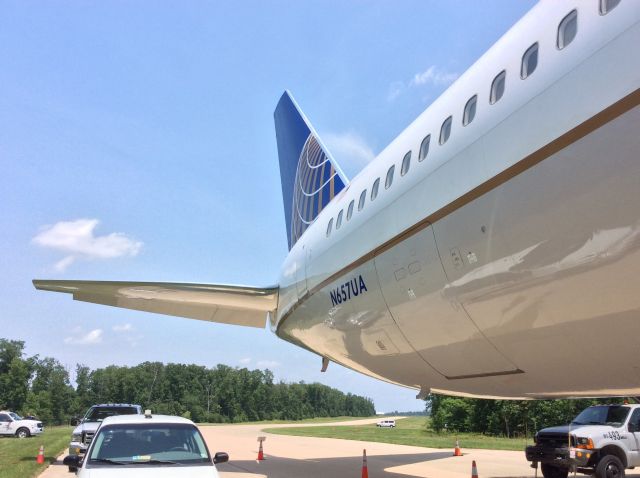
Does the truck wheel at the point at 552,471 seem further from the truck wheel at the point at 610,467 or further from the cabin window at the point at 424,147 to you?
the cabin window at the point at 424,147

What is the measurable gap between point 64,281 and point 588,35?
8.96 meters

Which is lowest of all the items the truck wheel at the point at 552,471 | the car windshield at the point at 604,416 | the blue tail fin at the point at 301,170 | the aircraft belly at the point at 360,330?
the truck wheel at the point at 552,471

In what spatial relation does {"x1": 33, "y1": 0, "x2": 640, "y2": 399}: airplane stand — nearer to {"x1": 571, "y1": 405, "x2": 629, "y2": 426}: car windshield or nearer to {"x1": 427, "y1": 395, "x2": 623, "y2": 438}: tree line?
{"x1": 571, "y1": 405, "x2": 629, "y2": 426}: car windshield

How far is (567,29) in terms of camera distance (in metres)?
4.83

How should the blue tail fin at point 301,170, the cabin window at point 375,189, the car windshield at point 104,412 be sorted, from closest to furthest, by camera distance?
1. the cabin window at point 375,189
2. the blue tail fin at point 301,170
3. the car windshield at point 104,412

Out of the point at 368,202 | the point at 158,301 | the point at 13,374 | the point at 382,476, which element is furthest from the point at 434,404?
the point at 13,374

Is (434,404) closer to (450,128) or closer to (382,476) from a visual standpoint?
(382,476)

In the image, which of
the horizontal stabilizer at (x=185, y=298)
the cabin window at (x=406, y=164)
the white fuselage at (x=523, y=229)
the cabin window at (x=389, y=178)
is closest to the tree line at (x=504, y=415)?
the horizontal stabilizer at (x=185, y=298)

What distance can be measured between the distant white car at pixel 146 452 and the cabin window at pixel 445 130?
13.9 feet

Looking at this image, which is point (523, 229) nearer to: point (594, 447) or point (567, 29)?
point (567, 29)

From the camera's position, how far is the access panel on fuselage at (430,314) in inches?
246

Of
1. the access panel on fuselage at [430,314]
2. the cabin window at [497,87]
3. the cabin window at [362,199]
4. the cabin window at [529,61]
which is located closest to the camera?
the cabin window at [529,61]

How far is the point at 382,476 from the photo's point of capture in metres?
13.0

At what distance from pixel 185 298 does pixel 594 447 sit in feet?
27.4
